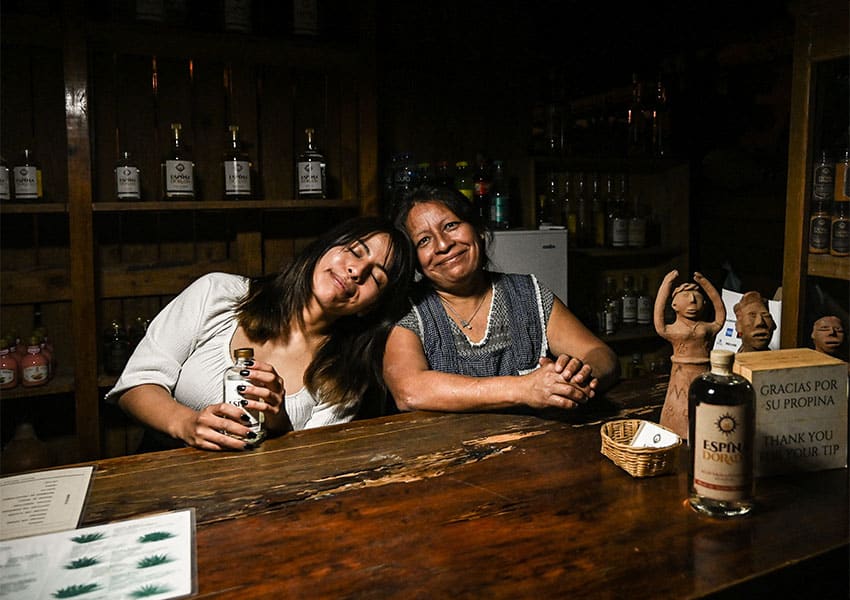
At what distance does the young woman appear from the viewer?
1712 mm

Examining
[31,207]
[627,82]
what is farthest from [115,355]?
[627,82]

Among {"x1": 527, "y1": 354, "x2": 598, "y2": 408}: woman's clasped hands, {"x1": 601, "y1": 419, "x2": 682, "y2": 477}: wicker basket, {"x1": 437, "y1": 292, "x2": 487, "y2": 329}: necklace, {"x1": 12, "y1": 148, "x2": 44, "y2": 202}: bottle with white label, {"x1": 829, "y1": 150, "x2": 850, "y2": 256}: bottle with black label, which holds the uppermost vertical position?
{"x1": 12, "y1": 148, "x2": 44, "y2": 202}: bottle with white label

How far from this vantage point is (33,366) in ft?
8.05

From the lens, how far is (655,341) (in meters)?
3.72

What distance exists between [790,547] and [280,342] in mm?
1226

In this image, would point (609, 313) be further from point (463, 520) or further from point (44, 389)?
point (463, 520)

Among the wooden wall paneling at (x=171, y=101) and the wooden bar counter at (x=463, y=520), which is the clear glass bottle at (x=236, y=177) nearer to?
the wooden wall paneling at (x=171, y=101)

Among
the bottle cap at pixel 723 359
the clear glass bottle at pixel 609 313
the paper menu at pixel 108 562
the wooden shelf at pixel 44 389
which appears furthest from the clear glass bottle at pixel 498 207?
the paper menu at pixel 108 562

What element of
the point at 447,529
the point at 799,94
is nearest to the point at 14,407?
the point at 447,529

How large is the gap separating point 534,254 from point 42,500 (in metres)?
2.28

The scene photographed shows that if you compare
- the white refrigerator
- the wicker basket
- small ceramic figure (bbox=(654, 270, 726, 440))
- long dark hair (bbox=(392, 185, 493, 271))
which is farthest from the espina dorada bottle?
the white refrigerator

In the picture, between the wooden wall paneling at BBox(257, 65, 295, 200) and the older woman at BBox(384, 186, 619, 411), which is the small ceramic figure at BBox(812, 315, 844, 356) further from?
the wooden wall paneling at BBox(257, 65, 295, 200)

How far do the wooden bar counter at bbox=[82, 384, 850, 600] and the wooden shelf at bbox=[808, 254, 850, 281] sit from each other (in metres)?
0.86

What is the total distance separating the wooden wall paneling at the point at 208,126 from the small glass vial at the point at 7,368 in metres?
0.89
